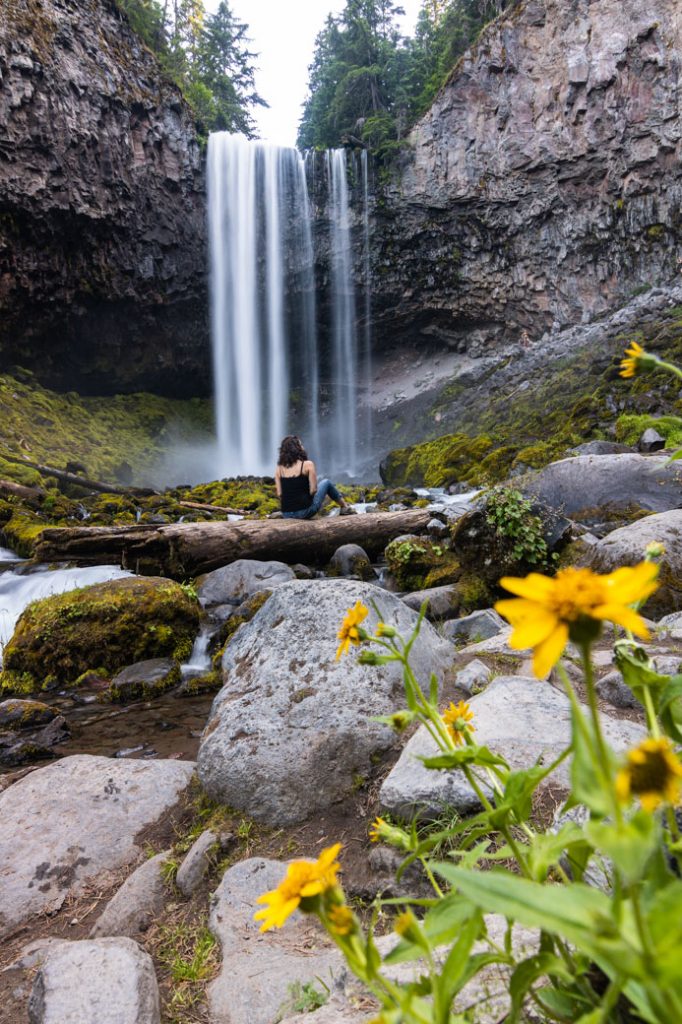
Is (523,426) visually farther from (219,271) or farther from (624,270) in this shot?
(219,271)

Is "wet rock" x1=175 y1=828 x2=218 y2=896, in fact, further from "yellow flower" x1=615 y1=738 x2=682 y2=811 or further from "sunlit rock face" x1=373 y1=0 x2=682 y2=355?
"sunlit rock face" x1=373 y1=0 x2=682 y2=355

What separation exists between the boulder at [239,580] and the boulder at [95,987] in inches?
184

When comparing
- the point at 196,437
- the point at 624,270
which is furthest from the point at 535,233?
the point at 196,437

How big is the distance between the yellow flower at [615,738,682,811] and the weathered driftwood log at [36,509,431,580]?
704 centimetres

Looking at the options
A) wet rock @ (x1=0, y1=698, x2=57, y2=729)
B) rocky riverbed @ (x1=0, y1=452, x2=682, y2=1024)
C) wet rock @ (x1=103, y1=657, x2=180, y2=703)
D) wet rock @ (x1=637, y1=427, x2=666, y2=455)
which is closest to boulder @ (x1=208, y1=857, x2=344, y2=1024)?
rocky riverbed @ (x1=0, y1=452, x2=682, y2=1024)

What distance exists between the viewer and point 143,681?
195 inches

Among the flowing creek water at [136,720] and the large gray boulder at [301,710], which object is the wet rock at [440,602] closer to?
the large gray boulder at [301,710]

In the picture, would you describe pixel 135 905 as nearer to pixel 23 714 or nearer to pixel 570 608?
pixel 570 608

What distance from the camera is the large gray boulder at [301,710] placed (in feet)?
7.82

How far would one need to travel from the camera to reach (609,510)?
6988mm

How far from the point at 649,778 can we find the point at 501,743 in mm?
1813

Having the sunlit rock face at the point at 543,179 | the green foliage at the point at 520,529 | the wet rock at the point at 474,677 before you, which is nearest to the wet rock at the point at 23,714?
the wet rock at the point at 474,677

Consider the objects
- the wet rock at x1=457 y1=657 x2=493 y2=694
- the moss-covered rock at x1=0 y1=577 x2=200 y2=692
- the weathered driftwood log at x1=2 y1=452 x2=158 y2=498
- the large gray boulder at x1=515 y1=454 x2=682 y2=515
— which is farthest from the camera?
the weathered driftwood log at x1=2 y1=452 x2=158 y2=498

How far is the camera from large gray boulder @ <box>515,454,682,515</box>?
22.6 feet
